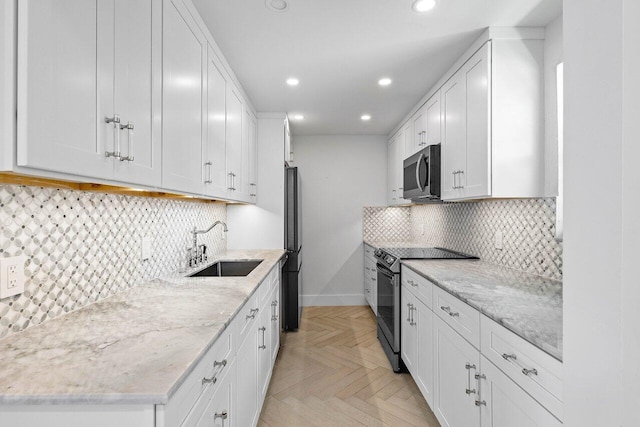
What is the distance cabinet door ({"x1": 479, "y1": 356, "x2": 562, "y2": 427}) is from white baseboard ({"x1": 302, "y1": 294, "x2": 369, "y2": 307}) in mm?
3345

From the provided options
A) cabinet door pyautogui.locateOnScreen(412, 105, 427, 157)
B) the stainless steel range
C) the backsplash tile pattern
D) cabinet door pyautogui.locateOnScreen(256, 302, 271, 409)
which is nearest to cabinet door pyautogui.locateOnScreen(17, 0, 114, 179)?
cabinet door pyautogui.locateOnScreen(256, 302, 271, 409)

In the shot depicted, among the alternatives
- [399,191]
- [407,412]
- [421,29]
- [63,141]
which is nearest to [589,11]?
[63,141]

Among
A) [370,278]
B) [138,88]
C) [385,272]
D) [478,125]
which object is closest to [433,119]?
[478,125]

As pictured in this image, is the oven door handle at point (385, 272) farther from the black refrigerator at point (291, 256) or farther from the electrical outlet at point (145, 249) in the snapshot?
the electrical outlet at point (145, 249)

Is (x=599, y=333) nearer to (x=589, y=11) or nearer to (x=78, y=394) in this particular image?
(x=589, y=11)

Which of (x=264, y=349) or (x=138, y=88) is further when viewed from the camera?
(x=264, y=349)

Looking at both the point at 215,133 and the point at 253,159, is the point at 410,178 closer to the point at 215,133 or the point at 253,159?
the point at 253,159

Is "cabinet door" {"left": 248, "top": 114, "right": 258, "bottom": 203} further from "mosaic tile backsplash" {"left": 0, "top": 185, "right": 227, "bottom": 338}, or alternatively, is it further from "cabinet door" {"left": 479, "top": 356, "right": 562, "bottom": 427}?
"cabinet door" {"left": 479, "top": 356, "right": 562, "bottom": 427}

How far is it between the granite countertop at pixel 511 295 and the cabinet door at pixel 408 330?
0.29 meters

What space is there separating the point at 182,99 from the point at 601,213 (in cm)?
164

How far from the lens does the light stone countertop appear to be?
1.15 meters

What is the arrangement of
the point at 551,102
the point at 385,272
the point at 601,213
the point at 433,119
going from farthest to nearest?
the point at 385,272 < the point at 433,119 < the point at 551,102 < the point at 601,213

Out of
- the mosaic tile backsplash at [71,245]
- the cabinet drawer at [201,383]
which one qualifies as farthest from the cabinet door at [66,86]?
the cabinet drawer at [201,383]

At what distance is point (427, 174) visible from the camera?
2.89 metres
